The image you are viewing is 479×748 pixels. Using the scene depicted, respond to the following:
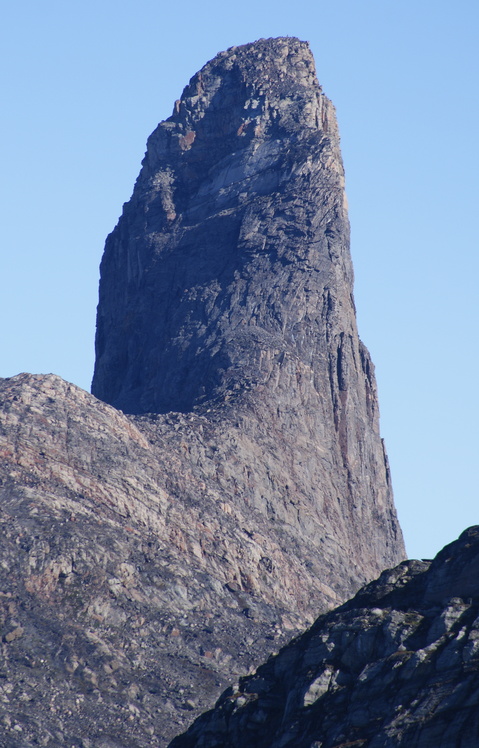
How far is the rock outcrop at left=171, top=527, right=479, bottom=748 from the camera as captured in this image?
52.6m

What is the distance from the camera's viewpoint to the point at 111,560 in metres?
119

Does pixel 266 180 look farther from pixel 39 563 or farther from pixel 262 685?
pixel 262 685

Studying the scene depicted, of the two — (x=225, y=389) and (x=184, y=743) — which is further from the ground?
(x=225, y=389)

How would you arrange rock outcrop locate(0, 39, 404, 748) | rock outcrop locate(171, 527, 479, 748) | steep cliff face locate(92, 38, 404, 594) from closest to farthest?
1. rock outcrop locate(171, 527, 479, 748)
2. rock outcrop locate(0, 39, 404, 748)
3. steep cliff face locate(92, 38, 404, 594)

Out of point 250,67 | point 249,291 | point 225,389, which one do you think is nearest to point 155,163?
point 250,67

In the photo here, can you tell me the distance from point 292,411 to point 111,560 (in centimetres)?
4149

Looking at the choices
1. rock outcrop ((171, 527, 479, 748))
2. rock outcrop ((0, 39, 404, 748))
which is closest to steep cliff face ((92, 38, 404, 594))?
rock outcrop ((0, 39, 404, 748))

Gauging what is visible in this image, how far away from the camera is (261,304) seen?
165375mm

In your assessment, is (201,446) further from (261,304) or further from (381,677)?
(381,677)

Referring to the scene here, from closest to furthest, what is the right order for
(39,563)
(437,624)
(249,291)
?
(437,624), (39,563), (249,291)

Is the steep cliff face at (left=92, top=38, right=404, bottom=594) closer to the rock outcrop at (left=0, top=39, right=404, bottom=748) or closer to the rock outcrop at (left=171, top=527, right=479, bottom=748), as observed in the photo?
the rock outcrop at (left=0, top=39, right=404, bottom=748)

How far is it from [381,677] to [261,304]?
361ft

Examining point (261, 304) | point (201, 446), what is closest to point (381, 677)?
point (201, 446)

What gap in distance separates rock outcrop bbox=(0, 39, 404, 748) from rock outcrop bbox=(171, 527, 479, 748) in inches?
1422
